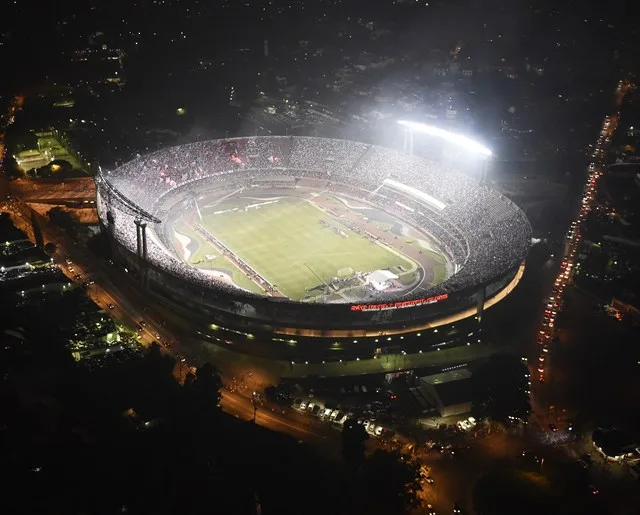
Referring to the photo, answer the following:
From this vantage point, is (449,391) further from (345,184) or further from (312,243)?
(345,184)

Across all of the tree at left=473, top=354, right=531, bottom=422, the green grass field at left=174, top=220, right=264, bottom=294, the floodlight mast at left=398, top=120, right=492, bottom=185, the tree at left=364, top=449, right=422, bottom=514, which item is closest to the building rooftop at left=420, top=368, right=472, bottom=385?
the tree at left=473, top=354, right=531, bottom=422

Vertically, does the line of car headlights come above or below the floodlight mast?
below

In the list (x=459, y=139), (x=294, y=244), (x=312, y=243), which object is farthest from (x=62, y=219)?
(x=459, y=139)

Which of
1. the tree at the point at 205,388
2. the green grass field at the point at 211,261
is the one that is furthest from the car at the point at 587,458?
the green grass field at the point at 211,261

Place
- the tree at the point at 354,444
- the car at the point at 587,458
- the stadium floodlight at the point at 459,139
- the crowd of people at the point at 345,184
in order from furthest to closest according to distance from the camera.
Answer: the stadium floodlight at the point at 459,139
the crowd of people at the point at 345,184
the car at the point at 587,458
the tree at the point at 354,444

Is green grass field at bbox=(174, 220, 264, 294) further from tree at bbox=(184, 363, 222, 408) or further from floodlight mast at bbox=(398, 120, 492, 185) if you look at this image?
floodlight mast at bbox=(398, 120, 492, 185)

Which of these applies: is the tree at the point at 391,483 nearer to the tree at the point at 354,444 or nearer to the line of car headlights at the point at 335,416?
the tree at the point at 354,444
